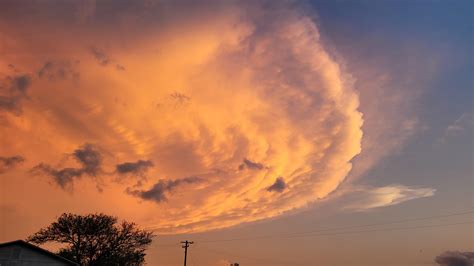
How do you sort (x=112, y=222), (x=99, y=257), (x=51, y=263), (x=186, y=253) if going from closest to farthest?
(x=51, y=263) → (x=99, y=257) → (x=112, y=222) → (x=186, y=253)

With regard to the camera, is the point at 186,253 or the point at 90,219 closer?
the point at 90,219

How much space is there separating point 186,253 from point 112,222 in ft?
54.4

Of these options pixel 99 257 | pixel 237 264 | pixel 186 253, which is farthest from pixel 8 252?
pixel 237 264

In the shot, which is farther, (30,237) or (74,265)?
(30,237)

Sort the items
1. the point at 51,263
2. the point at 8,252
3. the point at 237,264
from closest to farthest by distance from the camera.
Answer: the point at 8,252 < the point at 51,263 < the point at 237,264

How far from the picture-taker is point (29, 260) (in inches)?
1663

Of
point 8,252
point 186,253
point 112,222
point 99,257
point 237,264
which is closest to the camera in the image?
point 8,252

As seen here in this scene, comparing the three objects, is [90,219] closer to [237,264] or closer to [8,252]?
[8,252]

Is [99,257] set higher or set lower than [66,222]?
lower

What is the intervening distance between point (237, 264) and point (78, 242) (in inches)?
2320

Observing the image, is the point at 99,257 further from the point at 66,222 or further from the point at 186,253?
the point at 186,253

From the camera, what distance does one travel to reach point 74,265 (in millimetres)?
46094

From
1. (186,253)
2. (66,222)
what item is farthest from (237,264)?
(66,222)

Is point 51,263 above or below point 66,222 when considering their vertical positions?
below
